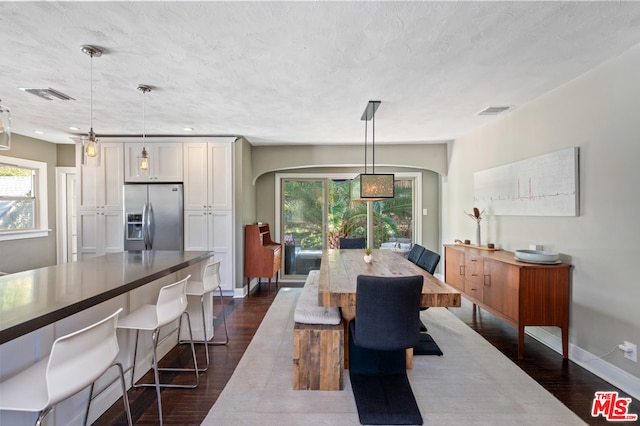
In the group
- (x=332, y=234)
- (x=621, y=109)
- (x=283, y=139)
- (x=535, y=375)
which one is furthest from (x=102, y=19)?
(x=332, y=234)

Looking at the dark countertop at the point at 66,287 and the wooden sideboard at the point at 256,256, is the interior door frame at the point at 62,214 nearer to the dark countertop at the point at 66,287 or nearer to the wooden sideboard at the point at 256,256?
→ the wooden sideboard at the point at 256,256

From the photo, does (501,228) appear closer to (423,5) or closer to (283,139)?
(423,5)

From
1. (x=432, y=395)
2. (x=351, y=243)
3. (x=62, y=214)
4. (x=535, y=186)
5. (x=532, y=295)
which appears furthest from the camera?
(x=62, y=214)

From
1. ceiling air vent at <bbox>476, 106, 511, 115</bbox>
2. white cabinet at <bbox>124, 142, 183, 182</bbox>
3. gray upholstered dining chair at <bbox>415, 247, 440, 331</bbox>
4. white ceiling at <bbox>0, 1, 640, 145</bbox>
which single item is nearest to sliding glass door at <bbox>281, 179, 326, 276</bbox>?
white cabinet at <bbox>124, 142, 183, 182</bbox>

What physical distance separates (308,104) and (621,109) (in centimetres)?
263

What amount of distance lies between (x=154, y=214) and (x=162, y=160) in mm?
849

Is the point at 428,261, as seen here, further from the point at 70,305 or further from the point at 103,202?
the point at 103,202

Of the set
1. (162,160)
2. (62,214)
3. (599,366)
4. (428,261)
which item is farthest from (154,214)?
(599,366)

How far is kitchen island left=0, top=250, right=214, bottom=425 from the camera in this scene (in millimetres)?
1307

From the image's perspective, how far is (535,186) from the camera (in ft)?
10.3

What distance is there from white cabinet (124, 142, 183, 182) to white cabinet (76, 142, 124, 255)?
128 mm

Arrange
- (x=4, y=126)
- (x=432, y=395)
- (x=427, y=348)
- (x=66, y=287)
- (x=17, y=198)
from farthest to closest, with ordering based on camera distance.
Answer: (x=17, y=198)
(x=427, y=348)
(x=432, y=395)
(x=4, y=126)
(x=66, y=287)

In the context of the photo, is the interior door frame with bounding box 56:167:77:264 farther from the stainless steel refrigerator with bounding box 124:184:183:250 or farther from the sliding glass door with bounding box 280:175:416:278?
the sliding glass door with bounding box 280:175:416:278

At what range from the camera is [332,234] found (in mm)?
6051
